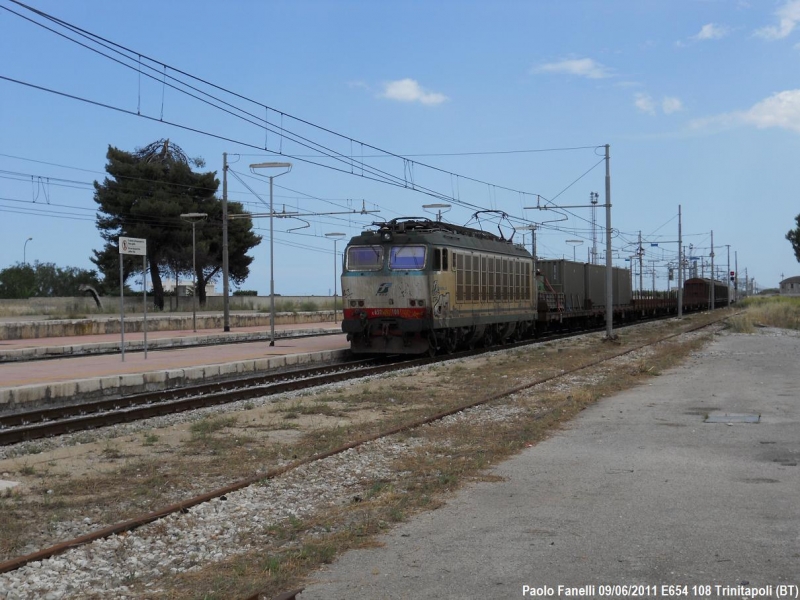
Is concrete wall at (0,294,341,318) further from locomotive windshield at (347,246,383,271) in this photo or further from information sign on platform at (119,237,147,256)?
locomotive windshield at (347,246,383,271)

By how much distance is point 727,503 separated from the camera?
275 inches

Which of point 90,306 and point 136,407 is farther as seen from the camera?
point 90,306

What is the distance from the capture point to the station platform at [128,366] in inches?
608

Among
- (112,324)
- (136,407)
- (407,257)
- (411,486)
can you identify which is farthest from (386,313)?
(112,324)

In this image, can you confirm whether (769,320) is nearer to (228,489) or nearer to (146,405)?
(146,405)

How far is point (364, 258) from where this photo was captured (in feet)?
76.7

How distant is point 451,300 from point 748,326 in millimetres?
21827

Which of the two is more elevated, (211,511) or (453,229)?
(453,229)

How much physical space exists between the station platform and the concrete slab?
31.4 ft

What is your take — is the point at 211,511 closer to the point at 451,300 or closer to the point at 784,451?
the point at 784,451

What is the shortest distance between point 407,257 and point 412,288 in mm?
885

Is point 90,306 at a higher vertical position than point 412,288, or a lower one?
lower

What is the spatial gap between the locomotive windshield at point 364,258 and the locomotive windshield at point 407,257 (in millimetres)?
417

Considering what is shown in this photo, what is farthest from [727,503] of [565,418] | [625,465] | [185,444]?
[185,444]
